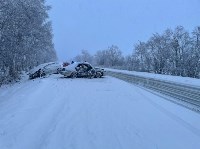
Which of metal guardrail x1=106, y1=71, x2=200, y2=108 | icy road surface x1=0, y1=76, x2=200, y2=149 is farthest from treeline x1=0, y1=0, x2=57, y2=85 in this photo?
icy road surface x1=0, y1=76, x2=200, y2=149

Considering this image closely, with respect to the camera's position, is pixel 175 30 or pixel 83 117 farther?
pixel 175 30

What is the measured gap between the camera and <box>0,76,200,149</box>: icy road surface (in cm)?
937

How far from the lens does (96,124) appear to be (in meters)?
11.3

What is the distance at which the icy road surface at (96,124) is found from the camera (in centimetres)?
937

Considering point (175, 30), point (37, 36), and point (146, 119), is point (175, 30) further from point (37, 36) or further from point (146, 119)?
point (146, 119)

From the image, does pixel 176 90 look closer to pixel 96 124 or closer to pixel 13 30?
pixel 96 124

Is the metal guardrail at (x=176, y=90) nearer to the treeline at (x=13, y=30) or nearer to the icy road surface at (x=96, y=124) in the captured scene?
the icy road surface at (x=96, y=124)

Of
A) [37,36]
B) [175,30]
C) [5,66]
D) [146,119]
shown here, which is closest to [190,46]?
[175,30]

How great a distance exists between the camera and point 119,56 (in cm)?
15788

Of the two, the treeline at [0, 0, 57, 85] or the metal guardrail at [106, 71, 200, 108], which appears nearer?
the metal guardrail at [106, 71, 200, 108]

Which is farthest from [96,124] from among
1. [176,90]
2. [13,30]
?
[13,30]

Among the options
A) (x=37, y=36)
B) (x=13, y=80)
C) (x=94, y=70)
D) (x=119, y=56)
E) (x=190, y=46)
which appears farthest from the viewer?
(x=119, y=56)

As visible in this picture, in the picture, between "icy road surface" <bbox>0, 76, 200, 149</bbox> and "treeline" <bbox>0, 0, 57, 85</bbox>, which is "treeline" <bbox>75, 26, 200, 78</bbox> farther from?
"icy road surface" <bbox>0, 76, 200, 149</bbox>

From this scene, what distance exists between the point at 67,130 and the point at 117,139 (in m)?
1.64
